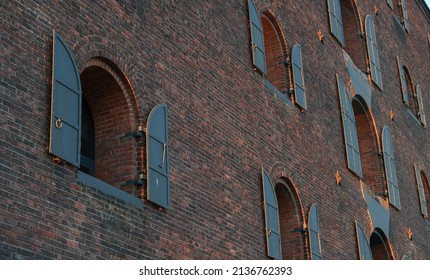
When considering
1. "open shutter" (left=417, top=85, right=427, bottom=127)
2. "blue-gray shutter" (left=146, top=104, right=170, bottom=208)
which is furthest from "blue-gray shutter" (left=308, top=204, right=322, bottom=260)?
"open shutter" (left=417, top=85, right=427, bottom=127)

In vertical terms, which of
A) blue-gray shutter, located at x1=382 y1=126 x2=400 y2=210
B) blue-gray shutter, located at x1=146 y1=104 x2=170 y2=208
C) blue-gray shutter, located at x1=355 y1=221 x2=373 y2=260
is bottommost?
blue-gray shutter, located at x1=146 y1=104 x2=170 y2=208

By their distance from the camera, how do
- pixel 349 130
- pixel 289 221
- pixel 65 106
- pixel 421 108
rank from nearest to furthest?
pixel 65 106, pixel 289 221, pixel 349 130, pixel 421 108

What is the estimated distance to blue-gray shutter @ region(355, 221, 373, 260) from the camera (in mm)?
14984

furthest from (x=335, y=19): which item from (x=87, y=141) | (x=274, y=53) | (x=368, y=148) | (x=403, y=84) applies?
(x=87, y=141)

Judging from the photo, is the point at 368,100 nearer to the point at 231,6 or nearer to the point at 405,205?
the point at 405,205

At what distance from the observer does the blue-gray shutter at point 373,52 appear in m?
18.9

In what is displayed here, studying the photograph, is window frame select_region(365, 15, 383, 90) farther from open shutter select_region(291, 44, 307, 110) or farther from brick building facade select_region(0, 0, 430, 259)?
open shutter select_region(291, 44, 307, 110)

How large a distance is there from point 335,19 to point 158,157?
8339mm

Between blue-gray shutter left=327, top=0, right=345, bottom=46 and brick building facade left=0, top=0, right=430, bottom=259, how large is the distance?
55mm

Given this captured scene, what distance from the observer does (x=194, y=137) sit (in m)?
11.0

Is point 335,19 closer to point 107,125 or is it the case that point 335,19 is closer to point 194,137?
point 194,137

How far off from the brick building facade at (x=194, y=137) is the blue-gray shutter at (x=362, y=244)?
0.13 ft

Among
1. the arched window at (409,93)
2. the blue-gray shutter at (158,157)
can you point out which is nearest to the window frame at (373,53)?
the arched window at (409,93)

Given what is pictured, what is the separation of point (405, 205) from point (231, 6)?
7.26 m
